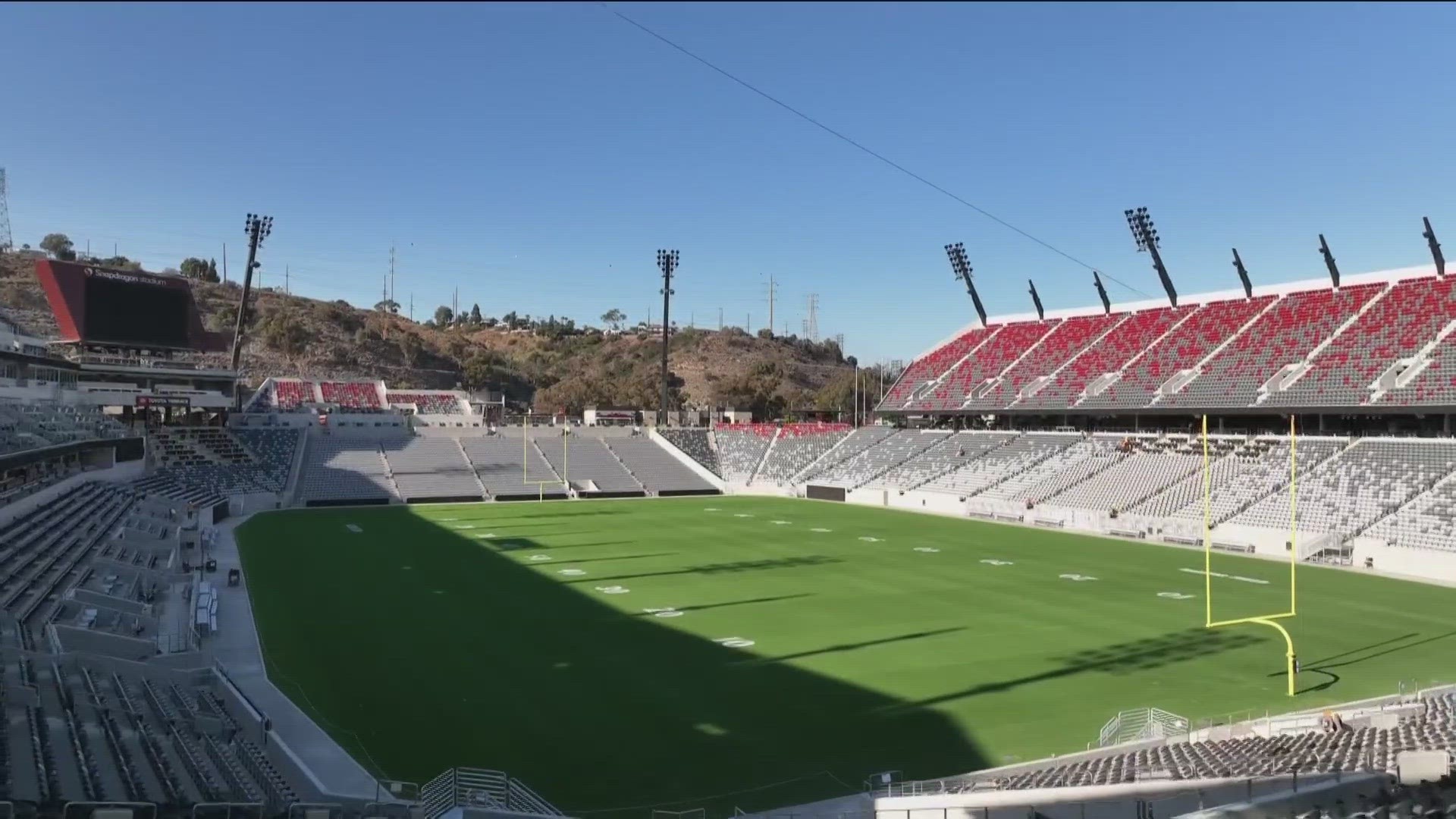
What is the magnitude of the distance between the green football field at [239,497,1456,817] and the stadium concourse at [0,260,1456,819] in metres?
1.07

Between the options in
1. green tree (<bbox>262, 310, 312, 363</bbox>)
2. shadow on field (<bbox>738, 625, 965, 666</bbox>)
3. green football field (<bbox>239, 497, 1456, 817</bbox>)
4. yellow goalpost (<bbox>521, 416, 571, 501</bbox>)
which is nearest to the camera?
green football field (<bbox>239, 497, 1456, 817</bbox>)

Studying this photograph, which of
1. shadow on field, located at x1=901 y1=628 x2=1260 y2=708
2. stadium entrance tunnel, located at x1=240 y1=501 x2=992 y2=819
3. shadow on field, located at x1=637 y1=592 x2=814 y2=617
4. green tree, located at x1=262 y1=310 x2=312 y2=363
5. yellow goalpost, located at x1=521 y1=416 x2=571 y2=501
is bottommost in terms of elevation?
stadium entrance tunnel, located at x1=240 y1=501 x2=992 y2=819

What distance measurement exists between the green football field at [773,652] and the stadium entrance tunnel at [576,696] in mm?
65

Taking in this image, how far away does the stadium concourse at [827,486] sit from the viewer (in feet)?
37.8

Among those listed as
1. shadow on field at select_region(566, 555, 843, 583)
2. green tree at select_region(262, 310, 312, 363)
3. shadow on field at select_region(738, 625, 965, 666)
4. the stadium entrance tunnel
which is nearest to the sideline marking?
shadow on field at select_region(566, 555, 843, 583)

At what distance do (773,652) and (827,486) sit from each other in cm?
3540

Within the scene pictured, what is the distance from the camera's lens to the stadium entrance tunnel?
13.3m

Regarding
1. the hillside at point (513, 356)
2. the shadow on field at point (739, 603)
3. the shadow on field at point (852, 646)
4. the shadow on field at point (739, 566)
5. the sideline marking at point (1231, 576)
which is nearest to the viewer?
the shadow on field at point (852, 646)

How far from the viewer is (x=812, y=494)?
183 ft

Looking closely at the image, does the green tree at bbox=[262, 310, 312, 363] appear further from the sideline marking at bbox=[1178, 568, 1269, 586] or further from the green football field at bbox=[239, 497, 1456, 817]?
the sideline marking at bbox=[1178, 568, 1269, 586]

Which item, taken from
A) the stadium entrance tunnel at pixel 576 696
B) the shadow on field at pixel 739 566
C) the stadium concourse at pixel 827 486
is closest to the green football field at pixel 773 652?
the stadium entrance tunnel at pixel 576 696

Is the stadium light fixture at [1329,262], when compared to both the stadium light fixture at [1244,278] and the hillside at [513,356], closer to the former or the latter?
the stadium light fixture at [1244,278]

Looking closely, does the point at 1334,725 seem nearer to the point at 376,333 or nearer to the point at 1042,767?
the point at 1042,767

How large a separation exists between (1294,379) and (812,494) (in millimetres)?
25085
